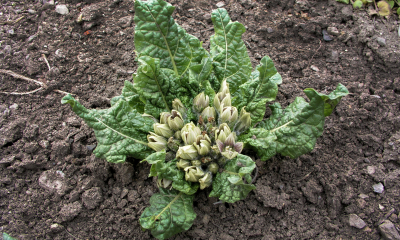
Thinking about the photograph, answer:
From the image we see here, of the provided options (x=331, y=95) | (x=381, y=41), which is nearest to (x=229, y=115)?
(x=331, y=95)

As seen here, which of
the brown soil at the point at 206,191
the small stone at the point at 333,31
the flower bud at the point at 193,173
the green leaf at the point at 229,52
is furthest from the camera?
the small stone at the point at 333,31

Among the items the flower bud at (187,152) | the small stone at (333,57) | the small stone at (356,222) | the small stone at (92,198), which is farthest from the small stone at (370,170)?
the small stone at (92,198)

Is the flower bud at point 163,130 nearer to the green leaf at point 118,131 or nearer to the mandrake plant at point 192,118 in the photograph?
the mandrake plant at point 192,118

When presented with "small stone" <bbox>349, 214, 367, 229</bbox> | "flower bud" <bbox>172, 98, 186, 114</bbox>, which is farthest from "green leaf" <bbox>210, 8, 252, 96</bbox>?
"small stone" <bbox>349, 214, 367, 229</bbox>

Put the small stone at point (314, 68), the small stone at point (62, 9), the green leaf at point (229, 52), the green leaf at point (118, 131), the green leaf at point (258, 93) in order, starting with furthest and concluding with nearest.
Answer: the small stone at point (62, 9) < the small stone at point (314, 68) < the green leaf at point (229, 52) < the green leaf at point (258, 93) < the green leaf at point (118, 131)

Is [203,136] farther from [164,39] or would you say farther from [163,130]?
[164,39]

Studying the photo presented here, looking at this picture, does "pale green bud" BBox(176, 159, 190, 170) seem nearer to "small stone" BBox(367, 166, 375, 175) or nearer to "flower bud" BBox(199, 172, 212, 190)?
"flower bud" BBox(199, 172, 212, 190)
